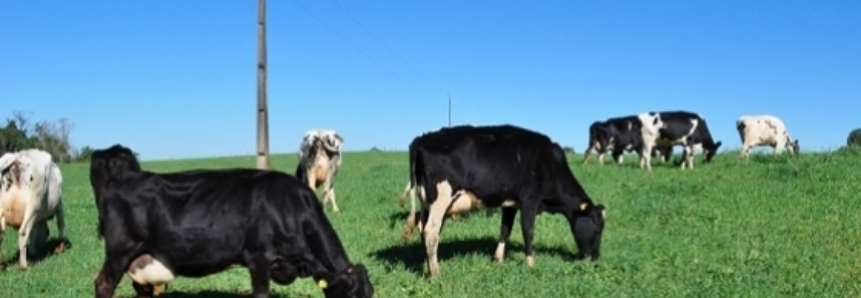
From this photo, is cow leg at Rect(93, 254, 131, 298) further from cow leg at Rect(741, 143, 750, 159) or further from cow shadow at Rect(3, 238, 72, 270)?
cow leg at Rect(741, 143, 750, 159)

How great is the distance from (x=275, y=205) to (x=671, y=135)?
24524mm

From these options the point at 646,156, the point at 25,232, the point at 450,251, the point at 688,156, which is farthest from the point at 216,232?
the point at 688,156

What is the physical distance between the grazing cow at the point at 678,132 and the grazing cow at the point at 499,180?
1749cm

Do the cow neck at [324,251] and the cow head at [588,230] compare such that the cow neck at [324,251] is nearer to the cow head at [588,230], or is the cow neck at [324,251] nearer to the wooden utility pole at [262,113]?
the cow head at [588,230]

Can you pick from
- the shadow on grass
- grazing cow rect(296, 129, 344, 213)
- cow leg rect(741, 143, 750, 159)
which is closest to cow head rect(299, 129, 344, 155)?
grazing cow rect(296, 129, 344, 213)

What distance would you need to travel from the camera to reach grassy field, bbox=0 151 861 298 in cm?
1107

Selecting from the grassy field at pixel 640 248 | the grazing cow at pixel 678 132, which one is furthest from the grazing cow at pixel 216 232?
the grazing cow at pixel 678 132

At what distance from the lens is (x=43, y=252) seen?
16.4 meters

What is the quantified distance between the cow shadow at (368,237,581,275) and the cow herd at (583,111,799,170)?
45.9 feet

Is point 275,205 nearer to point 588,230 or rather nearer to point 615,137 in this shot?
point 588,230

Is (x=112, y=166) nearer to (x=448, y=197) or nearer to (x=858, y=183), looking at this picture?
(x=448, y=197)

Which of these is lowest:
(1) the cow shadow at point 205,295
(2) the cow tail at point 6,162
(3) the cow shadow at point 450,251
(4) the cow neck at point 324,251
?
(1) the cow shadow at point 205,295

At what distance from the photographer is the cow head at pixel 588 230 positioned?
44.0 ft

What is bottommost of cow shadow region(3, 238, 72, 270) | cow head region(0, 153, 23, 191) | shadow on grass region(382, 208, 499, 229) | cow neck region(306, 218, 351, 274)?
cow shadow region(3, 238, 72, 270)
